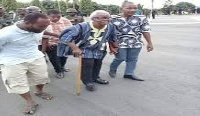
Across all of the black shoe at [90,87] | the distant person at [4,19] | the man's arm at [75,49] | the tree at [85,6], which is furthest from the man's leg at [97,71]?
the tree at [85,6]

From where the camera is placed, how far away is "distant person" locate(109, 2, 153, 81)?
6.54 m

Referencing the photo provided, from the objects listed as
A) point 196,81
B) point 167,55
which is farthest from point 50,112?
point 167,55

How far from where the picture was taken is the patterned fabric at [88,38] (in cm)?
574

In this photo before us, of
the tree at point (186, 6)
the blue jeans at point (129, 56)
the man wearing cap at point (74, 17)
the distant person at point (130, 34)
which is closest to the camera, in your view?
the distant person at point (130, 34)

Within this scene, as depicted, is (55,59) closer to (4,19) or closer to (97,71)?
(97,71)

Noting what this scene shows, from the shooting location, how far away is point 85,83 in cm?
616

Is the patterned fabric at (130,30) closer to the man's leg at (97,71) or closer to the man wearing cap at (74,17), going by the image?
the man's leg at (97,71)

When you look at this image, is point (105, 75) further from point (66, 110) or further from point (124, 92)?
point (66, 110)

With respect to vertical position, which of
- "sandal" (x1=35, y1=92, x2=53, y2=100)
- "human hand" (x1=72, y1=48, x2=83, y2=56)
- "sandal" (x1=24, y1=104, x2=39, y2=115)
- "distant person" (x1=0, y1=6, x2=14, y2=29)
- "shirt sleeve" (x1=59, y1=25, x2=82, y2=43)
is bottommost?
"sandal" (x1=24, y1=104, x2=39, y2=115)

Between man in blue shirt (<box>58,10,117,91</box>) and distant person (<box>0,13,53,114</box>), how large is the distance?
0.77 m

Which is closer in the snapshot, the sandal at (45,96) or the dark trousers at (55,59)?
the sandal at (45,96)

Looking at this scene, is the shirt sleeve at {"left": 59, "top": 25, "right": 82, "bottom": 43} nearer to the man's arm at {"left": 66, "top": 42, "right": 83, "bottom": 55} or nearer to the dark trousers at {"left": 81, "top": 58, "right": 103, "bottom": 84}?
the man's arm at {"left": 66, "top": 42, "right": 83, "bottom": 55}

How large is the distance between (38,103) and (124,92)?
4.88 ft

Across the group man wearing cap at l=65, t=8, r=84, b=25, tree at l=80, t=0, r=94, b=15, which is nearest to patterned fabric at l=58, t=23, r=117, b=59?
man wearing cap at l=65, t=8, r=84, b=25
